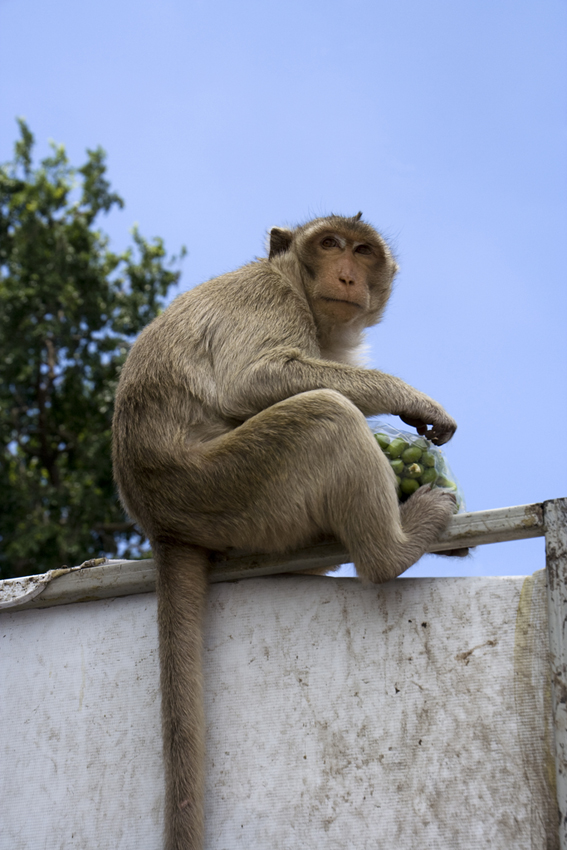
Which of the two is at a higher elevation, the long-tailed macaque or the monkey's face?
the monkey's face

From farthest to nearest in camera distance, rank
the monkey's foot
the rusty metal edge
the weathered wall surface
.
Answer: the monkey's foot, the rusty metal edge, the weathered wall surface

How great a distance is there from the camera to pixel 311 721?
303cm

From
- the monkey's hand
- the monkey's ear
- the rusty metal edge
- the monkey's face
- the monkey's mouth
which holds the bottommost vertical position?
the rusty metal edge

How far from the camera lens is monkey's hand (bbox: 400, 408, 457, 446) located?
3.61 meters

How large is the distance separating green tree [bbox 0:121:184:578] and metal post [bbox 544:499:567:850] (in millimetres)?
11440

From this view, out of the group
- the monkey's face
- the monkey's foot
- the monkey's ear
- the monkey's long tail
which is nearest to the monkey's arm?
the monkey's foot

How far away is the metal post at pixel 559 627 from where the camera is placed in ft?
8.51

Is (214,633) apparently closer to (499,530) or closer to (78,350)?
(499,530)

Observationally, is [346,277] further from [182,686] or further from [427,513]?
[182,686]

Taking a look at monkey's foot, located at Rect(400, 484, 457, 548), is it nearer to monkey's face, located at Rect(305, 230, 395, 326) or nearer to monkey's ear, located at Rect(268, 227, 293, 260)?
monkey's face, located at Rect(305, 230, 395, 326)

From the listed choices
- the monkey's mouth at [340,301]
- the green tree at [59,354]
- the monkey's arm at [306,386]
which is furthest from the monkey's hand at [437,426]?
the green tree at [59,354]

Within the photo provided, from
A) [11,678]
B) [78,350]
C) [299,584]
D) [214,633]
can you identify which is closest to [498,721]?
[299,584]

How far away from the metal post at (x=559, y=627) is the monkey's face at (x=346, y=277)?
60.0 inches

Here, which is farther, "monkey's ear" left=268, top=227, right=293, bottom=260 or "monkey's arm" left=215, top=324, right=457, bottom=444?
"monkey's ear" left=268, top=227, right=293, bottom=260
